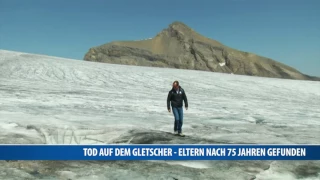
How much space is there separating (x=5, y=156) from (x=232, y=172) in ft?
12.3

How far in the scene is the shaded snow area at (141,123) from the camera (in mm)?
6348

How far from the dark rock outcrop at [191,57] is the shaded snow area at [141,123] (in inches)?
5113

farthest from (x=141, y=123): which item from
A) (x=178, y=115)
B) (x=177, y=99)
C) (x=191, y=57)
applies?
(x=191, y=57)

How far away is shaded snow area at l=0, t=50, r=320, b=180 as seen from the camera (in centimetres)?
635

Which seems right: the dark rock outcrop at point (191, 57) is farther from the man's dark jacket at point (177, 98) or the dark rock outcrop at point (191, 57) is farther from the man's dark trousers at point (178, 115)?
the man's dark jacket at point (177, 98)

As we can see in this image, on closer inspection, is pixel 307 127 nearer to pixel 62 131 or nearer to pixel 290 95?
pixel 62 131

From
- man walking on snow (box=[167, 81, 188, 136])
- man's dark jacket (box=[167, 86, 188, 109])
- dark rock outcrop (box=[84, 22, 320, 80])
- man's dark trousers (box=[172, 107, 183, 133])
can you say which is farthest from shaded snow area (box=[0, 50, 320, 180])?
dark rock outcrop (box=[84, 22, 320, 80])

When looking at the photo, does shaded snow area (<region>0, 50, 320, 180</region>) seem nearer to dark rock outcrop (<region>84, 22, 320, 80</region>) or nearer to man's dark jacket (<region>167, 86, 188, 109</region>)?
man's dark jacket (<region>167, 86, 188, 109</region>)

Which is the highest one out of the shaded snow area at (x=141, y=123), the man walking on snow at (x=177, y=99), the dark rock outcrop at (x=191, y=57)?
the dark rock outcrop at (x=191, y=57)

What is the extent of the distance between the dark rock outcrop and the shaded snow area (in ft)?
426

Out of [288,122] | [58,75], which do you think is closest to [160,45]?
[58,75]

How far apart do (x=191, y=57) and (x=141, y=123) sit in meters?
158

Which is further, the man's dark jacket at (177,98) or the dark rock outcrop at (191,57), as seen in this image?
the dark rock outcrop at (191,57)

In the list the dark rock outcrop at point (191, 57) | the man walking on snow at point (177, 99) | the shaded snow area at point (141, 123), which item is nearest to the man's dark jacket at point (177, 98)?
the man walking on snow at point (177, 99)
